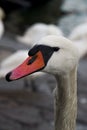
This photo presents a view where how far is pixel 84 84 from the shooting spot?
7.85 m

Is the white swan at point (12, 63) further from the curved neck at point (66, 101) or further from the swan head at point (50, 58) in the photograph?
the swan head at point (50, 58)

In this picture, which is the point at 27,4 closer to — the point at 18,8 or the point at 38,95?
the point at 18,8

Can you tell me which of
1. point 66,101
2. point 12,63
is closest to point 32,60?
point 66,101

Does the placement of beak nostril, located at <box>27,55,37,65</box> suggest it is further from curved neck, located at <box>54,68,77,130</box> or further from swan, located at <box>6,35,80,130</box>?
curved neck, located at <box>54,68,77,130</box>

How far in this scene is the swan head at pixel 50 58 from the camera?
2938 mm

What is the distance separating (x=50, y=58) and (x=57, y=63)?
0.18 ft

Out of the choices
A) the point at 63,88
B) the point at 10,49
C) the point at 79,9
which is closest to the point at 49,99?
the point at 10,49

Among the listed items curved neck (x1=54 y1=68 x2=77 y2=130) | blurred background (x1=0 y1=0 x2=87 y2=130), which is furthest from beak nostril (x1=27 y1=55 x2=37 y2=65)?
blurred background (x1=0 y1=0 x2=87 y2=130)

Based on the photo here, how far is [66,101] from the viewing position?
318cm

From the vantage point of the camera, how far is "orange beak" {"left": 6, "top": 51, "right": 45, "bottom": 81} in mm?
2898

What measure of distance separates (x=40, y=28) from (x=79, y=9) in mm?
6287

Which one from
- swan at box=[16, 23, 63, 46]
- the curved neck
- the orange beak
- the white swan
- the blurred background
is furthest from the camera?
swan at box=[16, 23, 63, 46]

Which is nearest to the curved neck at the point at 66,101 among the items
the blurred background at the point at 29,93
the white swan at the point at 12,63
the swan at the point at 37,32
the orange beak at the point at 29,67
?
the orange beak at the point at 29,67

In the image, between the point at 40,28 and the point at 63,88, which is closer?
the point at 63,88
